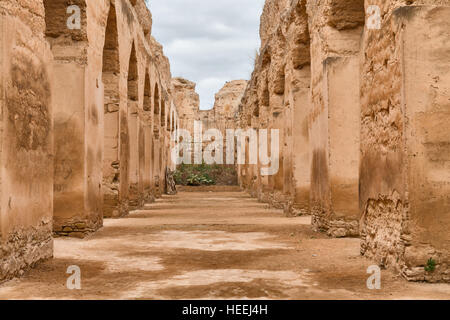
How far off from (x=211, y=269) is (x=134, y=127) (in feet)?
30.5

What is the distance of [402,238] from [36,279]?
3.45 meters

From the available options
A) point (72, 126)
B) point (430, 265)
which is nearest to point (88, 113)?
point (72, 126)

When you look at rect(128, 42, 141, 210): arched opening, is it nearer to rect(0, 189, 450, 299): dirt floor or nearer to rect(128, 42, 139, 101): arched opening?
rect(128, 42, 139, 101): arched opening

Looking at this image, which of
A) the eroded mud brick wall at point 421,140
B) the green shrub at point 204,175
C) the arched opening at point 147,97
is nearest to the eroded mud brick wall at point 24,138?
the eroded mud brick wall at point 421,140

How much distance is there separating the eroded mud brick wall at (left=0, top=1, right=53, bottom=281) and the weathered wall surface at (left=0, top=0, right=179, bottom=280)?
1cm

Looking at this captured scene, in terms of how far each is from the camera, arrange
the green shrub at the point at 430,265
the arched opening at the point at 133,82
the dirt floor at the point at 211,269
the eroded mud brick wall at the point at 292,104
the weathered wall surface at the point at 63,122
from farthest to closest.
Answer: the arched opening at the point at 133,82, the eroded mud brick wall at the point at 292,104, the weathered wall surface at the point at 63,122, the green shrub at the point at 430,265, the dirt floor at the point at 211,269

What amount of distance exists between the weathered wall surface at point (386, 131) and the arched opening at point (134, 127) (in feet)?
20.9

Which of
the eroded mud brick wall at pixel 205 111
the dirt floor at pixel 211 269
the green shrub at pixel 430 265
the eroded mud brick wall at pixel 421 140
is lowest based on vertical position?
the dirt floor at pixel 211 269

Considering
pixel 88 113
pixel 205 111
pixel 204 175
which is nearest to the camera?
pixel 88 113

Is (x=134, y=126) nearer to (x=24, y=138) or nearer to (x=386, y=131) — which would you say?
(x=24, y=138)

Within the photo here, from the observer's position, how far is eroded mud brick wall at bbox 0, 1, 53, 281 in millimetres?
4289

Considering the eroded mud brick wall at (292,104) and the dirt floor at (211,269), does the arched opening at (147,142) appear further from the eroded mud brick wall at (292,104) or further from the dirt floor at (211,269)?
the dirt floor at (211,269)

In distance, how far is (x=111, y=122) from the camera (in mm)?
10633

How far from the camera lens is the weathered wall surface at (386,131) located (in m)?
4.29
